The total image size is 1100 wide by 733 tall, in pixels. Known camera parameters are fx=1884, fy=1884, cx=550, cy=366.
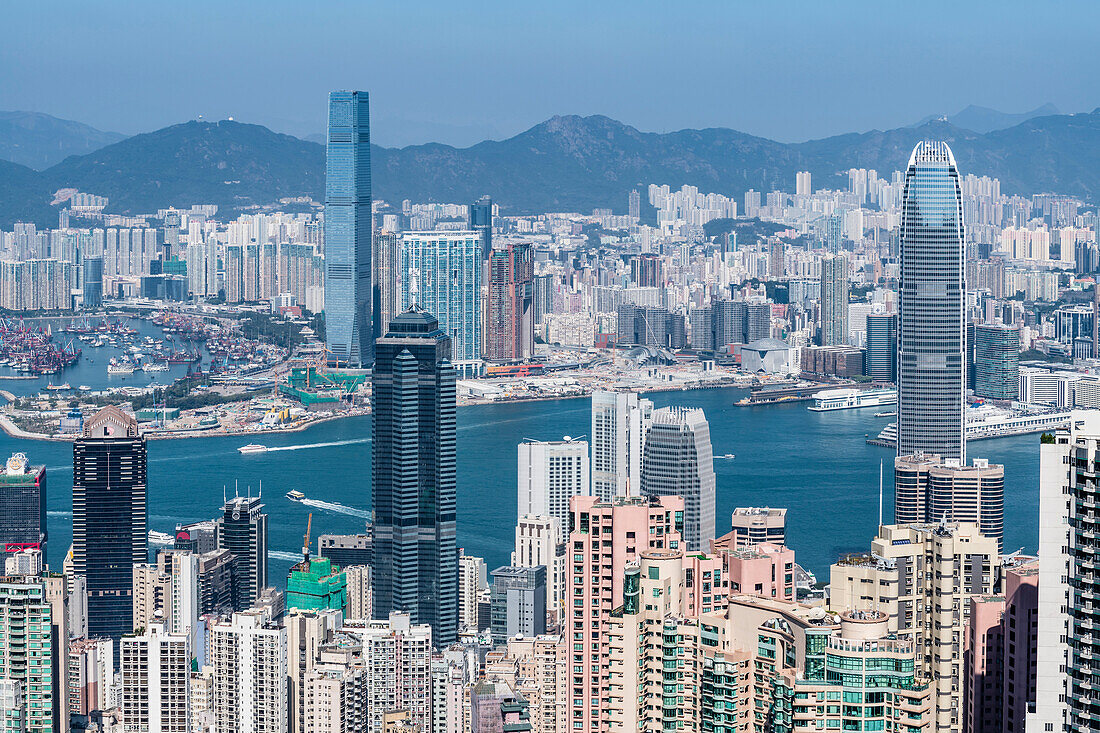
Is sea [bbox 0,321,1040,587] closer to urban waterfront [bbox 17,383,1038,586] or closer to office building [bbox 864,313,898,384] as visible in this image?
urban waterfront [bbox 17,383,1038,586]

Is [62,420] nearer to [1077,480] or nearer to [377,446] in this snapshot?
[377,446]

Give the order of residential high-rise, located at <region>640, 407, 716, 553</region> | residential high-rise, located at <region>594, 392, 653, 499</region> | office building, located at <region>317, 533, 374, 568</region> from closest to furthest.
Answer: office building, located at <region>317, 533, 374, 568</region> < residential high-rise, located at <region>640, 407, 716, 553</region> < residential high-rise, located at <region>594, 392, 653, 499</region>

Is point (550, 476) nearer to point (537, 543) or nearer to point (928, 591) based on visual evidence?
point (537, 543)

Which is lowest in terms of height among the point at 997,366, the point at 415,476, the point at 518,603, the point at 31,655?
the point at 518,603

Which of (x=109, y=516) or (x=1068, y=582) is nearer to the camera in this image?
(x=1068, y=582)

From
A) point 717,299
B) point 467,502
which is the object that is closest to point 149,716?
point 467,502

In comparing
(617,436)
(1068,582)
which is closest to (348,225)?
(617,436)

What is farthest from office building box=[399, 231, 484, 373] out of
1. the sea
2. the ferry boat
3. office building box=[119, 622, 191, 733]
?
office building box=[119, 622, 191, 733]
